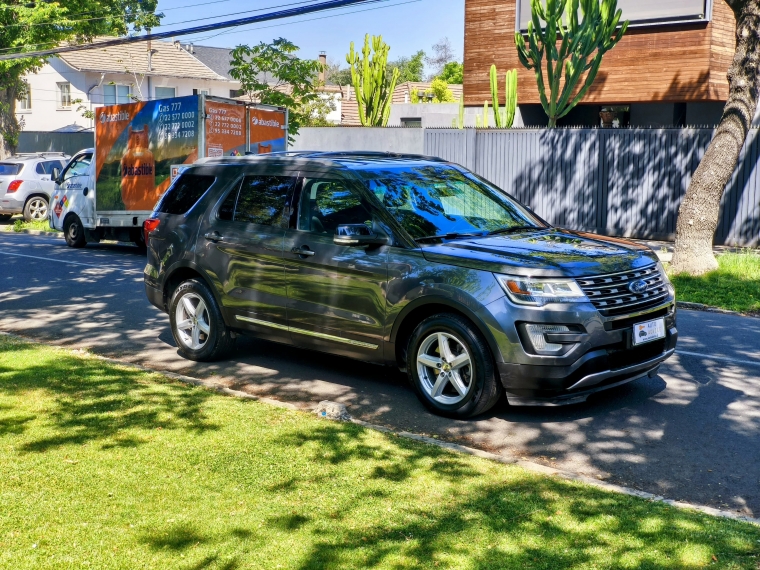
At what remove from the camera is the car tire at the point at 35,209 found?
1029 inches

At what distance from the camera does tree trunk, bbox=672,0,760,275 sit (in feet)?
45.0

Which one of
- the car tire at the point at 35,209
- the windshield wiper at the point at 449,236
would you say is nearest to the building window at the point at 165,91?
the car tire at the point at 35,209

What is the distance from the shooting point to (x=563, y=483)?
524cm

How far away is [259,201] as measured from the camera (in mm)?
8094

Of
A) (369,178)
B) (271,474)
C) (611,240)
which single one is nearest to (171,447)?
(271,474)

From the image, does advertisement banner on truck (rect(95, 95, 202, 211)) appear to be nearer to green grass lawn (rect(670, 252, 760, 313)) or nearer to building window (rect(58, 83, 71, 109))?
green grass lawn (rect(670, 252, 760, 313))

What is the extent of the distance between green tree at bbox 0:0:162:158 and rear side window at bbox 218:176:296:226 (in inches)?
1053

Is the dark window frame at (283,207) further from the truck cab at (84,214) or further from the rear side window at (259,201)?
the truck cab at (84,214)

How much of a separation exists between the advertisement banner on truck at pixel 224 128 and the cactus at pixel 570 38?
976 centimetres

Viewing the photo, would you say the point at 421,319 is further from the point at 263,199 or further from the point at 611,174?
the point at 611,174

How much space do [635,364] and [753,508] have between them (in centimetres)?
170

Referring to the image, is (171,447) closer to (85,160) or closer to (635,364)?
(635,364)

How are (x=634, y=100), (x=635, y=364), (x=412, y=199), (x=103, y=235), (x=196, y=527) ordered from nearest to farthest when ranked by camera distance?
(x=196, y=527)
(x=635, y=364)
(x=412, y=199)
(x=103, y=235)
(x=634, y=100)

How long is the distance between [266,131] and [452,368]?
12.1 m
